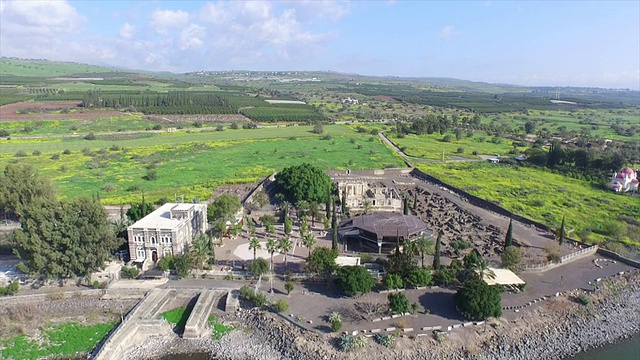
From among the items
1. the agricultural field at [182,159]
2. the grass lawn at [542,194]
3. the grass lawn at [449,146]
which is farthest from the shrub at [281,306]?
the grass lawn at [449,146]

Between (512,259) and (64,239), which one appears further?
(512,259)

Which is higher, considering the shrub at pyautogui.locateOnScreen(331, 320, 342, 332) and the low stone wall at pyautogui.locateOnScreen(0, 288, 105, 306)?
the shrub at pyautogui.locateOnScreen(331, 320, 342, 332)

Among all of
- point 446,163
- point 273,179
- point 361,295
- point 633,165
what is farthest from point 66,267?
point 633,165

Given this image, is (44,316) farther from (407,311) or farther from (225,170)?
(225,170)

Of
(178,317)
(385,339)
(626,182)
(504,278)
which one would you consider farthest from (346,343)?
(626,182)

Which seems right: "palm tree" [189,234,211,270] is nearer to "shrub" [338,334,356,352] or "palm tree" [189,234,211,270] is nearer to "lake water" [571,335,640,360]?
"shrub" [338,334,356,352]

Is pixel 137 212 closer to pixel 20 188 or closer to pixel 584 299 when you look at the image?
pixel 20 188

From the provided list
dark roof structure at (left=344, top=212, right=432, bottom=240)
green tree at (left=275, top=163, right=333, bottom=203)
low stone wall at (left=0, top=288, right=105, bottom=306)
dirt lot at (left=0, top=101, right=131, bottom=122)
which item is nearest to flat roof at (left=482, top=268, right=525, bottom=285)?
dark roof structure at (left=344, top=212, right=432, bottom=240)

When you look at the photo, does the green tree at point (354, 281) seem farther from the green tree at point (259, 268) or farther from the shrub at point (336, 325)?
the green tree at point (259, 268)
